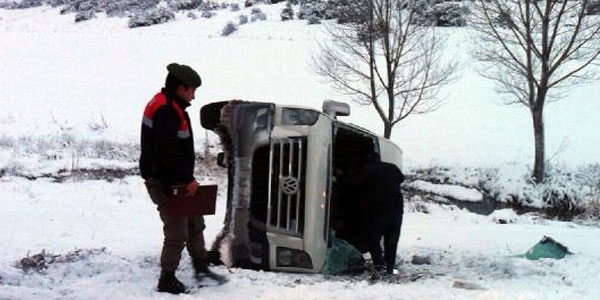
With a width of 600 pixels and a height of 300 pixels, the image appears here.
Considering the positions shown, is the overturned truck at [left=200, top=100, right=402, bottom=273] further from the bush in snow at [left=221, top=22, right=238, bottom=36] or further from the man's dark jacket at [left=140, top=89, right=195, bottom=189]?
the bush in snow at [left=221, top=22, right=238, bottom=36]

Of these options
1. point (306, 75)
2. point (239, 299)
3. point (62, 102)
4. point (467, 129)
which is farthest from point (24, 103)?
point (239, 299)

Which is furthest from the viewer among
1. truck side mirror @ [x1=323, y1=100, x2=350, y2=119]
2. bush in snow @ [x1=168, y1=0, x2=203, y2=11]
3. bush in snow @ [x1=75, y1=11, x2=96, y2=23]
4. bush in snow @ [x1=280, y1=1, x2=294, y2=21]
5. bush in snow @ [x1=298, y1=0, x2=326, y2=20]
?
bush in snow @ [x1=168, y1=0, x2=203, y2=11]

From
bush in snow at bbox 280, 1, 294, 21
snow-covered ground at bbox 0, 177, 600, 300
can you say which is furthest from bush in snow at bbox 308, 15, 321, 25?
snow-covered ground at bbox 0, 177, 600, 300

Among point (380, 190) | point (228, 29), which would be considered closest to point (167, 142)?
point (380, 190)

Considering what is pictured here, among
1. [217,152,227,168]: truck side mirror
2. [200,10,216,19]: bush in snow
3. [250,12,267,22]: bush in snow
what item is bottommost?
[217,152,227,168]: truck side mirror

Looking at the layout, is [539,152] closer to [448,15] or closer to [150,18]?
[448,15]

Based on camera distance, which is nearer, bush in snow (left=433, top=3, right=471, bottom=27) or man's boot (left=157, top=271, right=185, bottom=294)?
man's boot (left=157, top=271, right=185, bottom=294)

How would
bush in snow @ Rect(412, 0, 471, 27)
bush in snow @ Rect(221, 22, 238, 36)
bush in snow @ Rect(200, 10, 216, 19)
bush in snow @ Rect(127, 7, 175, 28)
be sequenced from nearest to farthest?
bush in snow @ Rect(412, 0, 471, 27) < bush in snow @ Rect(221, 22, 238, 36) < bush in snow @ Rect(127, 7, 175, 28) < bush in snow @ Rect(200, 10, 216, 19)

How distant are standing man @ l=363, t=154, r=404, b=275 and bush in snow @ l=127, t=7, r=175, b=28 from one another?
24928 mm

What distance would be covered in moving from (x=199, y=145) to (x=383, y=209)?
1038cm

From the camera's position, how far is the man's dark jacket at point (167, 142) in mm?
4281

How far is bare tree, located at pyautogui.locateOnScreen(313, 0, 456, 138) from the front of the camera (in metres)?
14.3

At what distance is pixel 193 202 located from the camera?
447cm

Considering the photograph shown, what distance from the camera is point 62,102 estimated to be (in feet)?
61.2
